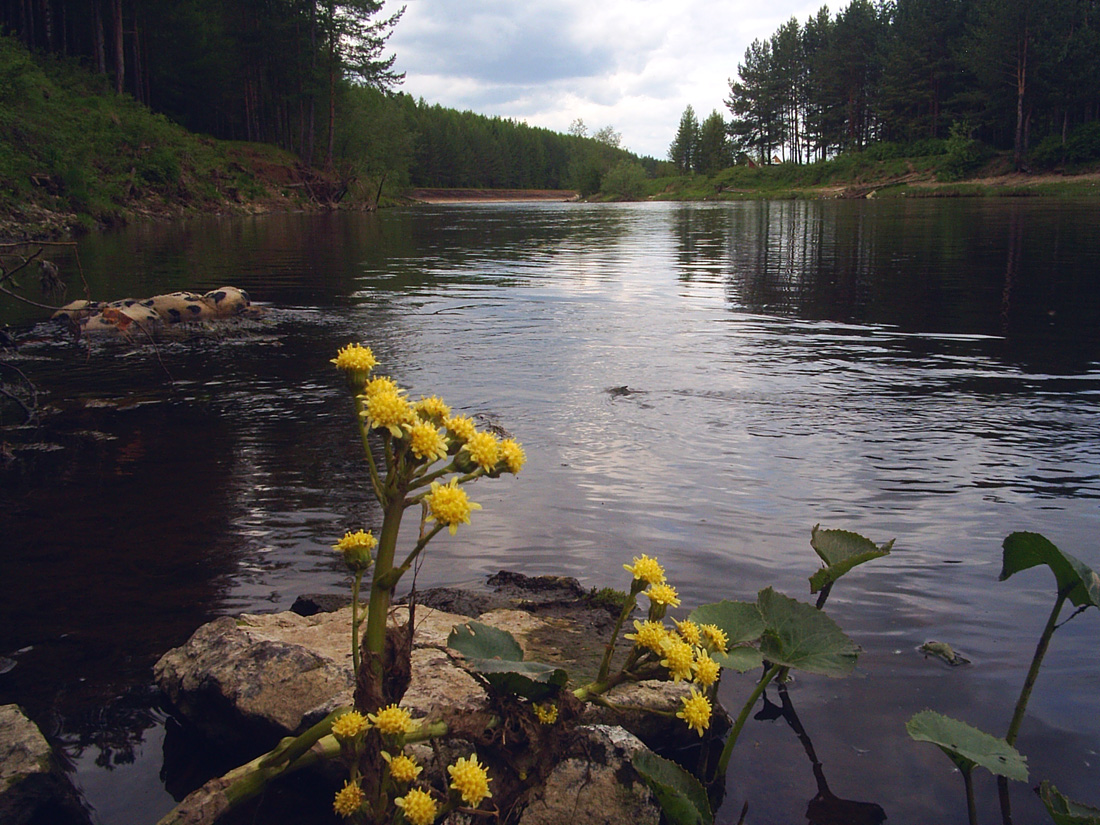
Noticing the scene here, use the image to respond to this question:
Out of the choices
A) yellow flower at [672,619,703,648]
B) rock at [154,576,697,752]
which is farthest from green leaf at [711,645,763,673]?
rock at [154,576,697,752]

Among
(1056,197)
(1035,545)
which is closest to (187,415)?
(1035,545)

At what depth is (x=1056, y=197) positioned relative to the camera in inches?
1997

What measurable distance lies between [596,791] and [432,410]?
1491mm

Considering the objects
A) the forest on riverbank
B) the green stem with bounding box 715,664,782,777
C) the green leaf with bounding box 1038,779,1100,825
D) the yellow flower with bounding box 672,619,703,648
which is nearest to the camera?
the green leaf with bounding box 1038,779,1100,825

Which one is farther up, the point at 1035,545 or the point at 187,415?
the point at 1035,545

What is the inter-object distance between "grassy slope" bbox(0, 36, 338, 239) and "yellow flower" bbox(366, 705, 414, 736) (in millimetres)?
25370

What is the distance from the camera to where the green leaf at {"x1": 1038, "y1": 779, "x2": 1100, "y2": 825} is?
2121 millimetres

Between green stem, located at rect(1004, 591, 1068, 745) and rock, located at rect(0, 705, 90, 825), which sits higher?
green stem, located at rect(1004, 591, 1068, 745)

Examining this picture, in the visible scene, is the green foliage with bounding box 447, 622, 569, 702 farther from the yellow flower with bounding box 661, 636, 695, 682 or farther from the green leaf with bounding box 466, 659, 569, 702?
the yellow flower with bounding box 661, 636, 695, 682

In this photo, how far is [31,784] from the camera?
2.54 m

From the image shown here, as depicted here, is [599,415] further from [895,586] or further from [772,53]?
[772,53]

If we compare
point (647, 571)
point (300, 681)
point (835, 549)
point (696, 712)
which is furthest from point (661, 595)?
point (300, 681)

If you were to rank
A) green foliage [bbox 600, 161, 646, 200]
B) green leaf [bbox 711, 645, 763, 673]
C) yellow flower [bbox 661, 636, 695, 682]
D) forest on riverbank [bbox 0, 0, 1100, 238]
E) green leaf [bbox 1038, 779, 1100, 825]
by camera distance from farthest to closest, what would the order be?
1. green foliage [bbox 600, 161, 646, 200]
2. forest on riverbank [bbox 0, 0, 1100, 238]
3. green leaf [bbox 711, 645, 763, 673]
4. green leaf [bbox 1038, 779, 1100, 825]
5. yellow flower [bbox 661, 636, 695, 682]

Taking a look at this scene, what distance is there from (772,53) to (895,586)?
115417mm
